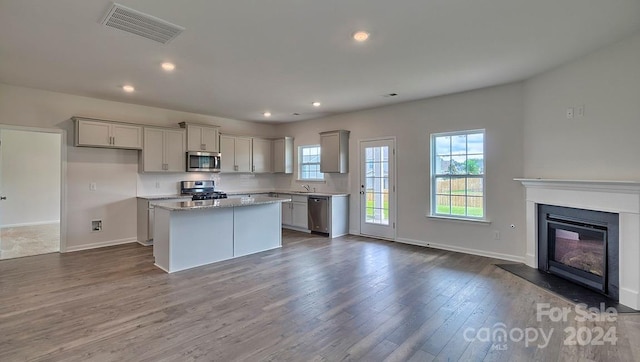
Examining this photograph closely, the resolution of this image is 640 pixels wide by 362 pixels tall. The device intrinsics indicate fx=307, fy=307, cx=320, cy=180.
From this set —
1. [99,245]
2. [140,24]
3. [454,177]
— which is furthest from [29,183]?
Result: [454,177]

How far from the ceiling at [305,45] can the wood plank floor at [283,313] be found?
8.65 feet

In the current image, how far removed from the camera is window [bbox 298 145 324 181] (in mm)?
7430

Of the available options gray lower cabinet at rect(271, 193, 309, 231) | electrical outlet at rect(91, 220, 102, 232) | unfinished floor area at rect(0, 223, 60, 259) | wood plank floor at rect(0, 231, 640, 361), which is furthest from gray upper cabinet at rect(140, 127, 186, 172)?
gray lower cabinet at rect(271, 193, 309, 231)

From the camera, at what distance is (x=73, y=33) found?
2904 mm

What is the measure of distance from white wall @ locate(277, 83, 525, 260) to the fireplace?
467 millimetres

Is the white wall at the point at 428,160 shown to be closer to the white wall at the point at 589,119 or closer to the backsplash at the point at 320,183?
the backsplash at the point at 320,183

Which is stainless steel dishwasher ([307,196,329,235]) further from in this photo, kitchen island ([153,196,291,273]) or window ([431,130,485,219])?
window ([431,130,485,219])

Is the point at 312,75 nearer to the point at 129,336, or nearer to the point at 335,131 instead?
the point at 335,131

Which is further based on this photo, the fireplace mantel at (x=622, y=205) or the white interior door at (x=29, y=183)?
the white interior door at (x=29, y=183)

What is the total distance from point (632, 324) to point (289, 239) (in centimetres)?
481

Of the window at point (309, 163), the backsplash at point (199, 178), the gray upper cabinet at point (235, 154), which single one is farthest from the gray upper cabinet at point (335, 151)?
the backsplash at point (199, 178)

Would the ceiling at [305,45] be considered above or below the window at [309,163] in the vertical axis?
above

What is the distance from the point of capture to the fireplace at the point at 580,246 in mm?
3229

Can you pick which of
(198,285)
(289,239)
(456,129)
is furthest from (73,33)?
(456,129)
